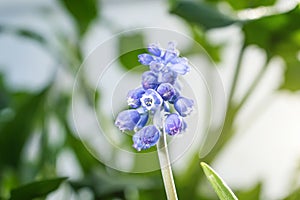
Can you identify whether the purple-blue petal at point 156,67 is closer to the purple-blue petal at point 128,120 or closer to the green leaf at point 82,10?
the purple-blue petal at point 128,120

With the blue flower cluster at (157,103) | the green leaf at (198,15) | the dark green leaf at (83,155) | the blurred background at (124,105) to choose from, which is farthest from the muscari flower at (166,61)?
the dark green leaf at (83,155)

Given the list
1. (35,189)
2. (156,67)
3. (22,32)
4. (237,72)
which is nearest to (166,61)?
(156,67)

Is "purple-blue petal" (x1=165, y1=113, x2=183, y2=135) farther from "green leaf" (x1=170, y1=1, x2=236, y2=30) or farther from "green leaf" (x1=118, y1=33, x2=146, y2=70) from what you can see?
"green leaf" (x1=118, y1=33, x2=146, y2=70)

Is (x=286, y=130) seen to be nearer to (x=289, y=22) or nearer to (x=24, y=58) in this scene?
(x=289, y=22)

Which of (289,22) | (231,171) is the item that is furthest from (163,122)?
(231,171)

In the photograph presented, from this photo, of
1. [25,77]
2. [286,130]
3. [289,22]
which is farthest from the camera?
[25,77]

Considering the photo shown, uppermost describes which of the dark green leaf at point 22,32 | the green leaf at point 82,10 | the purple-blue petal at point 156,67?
the green leaf at point 82,10

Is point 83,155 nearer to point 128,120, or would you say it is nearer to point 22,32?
point 22,32
